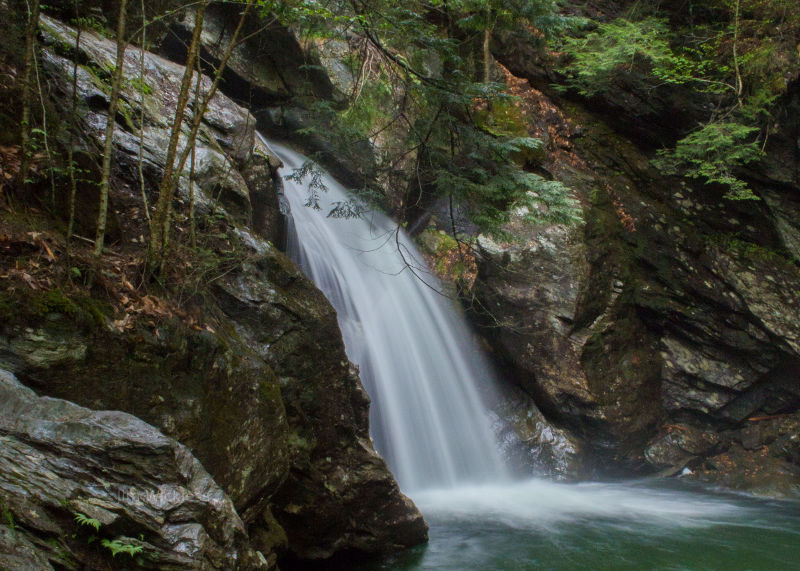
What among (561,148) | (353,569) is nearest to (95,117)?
(353,569)

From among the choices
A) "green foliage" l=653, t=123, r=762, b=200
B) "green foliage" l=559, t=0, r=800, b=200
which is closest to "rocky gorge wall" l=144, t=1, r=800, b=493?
"green foliage" l=559, t=0, r=800, b=200

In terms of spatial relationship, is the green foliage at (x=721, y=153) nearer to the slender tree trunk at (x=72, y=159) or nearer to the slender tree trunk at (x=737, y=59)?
the slender tree trunk at (x=737, y=59)

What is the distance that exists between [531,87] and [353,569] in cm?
1080

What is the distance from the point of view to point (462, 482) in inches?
337

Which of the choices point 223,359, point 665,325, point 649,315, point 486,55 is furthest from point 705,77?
point 223,359

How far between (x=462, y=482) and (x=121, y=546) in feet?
23.6

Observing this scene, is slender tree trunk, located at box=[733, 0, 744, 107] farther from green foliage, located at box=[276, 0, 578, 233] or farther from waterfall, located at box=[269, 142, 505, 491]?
waterfall, located at box=[269, 142, 505, 491]

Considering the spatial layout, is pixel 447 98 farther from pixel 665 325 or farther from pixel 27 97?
pixel 665 325

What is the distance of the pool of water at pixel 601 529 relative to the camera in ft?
18.1

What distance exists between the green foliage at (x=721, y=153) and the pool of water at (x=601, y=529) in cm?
552

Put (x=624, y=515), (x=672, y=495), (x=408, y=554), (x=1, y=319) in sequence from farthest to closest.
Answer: (x=672, y=495) → (x=624, y=515) → (x=408, y=554) → (x=1, y=319)

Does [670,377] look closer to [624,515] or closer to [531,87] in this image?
[624,515]

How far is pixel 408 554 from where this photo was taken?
5305mm

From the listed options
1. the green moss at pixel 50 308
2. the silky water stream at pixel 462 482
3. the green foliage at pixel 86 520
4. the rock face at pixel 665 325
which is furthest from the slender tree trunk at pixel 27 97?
the rock face at pixel 665 325
